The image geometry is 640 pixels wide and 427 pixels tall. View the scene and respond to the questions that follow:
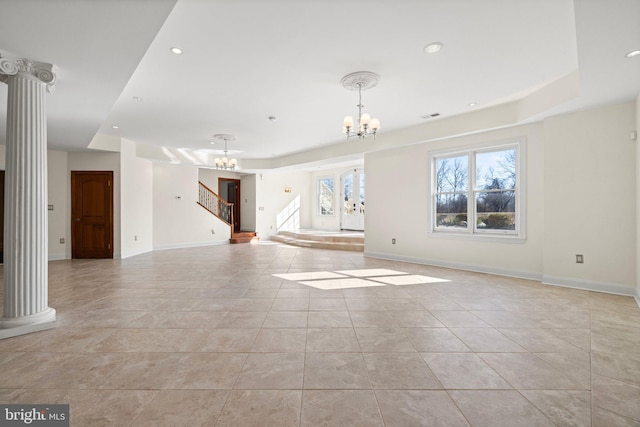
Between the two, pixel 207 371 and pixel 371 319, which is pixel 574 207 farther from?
pixel 207 371

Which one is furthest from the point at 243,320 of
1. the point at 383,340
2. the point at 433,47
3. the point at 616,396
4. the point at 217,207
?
the point at 217,207

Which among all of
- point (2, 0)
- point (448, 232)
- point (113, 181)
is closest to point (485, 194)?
A: point (448, 232)

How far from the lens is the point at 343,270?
20.0 feet

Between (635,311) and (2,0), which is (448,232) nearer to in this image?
(635,311)

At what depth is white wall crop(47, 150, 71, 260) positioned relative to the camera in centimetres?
736

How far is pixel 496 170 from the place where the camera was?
5809 millimetres

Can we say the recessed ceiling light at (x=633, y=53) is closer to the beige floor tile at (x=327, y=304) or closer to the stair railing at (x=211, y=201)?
the beige floor tile at (x=327, y=304)

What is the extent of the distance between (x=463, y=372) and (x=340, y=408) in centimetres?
106

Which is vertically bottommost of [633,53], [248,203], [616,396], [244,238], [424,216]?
[616,396]

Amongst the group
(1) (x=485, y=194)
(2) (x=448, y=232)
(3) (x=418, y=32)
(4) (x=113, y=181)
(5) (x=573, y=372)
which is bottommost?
(5) (x=573, y=372)

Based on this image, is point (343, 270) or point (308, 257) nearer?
point (343, 270)

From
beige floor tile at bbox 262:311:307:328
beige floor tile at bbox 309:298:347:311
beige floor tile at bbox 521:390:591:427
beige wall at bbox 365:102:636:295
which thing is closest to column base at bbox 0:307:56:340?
beige floor tile at bbox 262:311:307:328

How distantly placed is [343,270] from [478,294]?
258 centimetres

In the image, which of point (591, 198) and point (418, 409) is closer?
point (418, 409)
